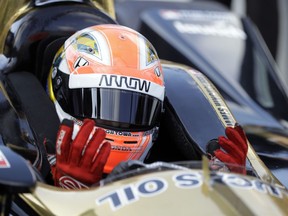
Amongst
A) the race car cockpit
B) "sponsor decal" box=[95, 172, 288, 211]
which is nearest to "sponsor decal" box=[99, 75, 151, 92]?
the race car cockpit

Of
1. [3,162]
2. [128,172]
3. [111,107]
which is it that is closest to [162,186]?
[128,172]

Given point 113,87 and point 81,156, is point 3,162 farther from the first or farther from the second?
point 113,87

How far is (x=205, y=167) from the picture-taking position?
261 centimetres

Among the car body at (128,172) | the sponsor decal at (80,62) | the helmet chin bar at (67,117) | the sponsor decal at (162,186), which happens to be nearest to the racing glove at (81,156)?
the car body at (128,172)

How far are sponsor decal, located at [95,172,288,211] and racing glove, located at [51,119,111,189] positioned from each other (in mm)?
361

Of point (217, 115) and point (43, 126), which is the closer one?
point (43, 126)

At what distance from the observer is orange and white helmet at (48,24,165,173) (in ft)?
10.8

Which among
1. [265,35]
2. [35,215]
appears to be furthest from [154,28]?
[35,215]

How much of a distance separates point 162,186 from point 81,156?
45cm

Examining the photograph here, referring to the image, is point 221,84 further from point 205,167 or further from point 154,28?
point 205,167

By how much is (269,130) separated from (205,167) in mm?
2470

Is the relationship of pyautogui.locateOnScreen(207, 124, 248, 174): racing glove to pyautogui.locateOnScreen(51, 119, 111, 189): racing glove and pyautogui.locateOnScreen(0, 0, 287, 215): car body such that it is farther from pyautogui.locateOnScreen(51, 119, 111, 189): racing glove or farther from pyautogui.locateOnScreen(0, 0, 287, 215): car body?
pyautogui.locateOnScreen(51, 119, 111, 189): racing glove

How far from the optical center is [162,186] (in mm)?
2572

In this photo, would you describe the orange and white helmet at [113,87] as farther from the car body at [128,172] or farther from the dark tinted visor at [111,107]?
the car body at [128,172]
